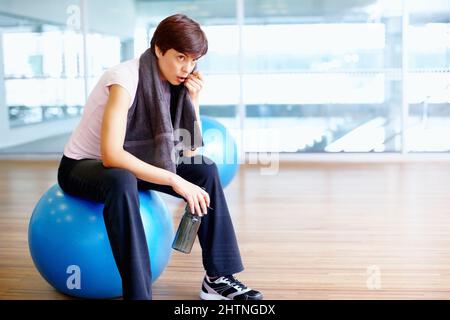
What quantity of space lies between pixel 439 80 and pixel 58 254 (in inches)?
156

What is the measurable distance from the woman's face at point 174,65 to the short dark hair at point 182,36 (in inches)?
1.0

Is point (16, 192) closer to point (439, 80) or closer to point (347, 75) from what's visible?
point (347, 75)

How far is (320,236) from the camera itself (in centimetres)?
269

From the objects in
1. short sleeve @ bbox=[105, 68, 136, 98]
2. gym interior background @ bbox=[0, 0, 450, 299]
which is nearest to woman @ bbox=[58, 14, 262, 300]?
short sleeve @ bbox=[105, 68, 136, 98]

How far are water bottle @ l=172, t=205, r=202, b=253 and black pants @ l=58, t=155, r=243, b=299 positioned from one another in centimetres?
9

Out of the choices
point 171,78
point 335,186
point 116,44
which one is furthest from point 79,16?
point 171,78

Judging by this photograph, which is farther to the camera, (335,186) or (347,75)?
(347,75)

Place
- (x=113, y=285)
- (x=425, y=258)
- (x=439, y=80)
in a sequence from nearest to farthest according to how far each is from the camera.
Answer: (x=113, y=285)
(x=425, y=258)
(x=439, y=80)

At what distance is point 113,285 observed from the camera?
1.83 metres

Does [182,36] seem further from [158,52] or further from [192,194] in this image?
[192,194]

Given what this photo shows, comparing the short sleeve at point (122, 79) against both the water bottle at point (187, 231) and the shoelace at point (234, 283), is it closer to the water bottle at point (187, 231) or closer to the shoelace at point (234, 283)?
the water bottle at point (187, 231)

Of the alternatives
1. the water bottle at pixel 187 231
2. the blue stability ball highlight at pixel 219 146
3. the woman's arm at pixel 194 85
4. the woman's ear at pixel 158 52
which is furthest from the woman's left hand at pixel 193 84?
the blue stability ball highlight at pixel 219 146

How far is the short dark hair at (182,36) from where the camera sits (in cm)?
165

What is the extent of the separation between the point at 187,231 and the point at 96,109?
429 mm
